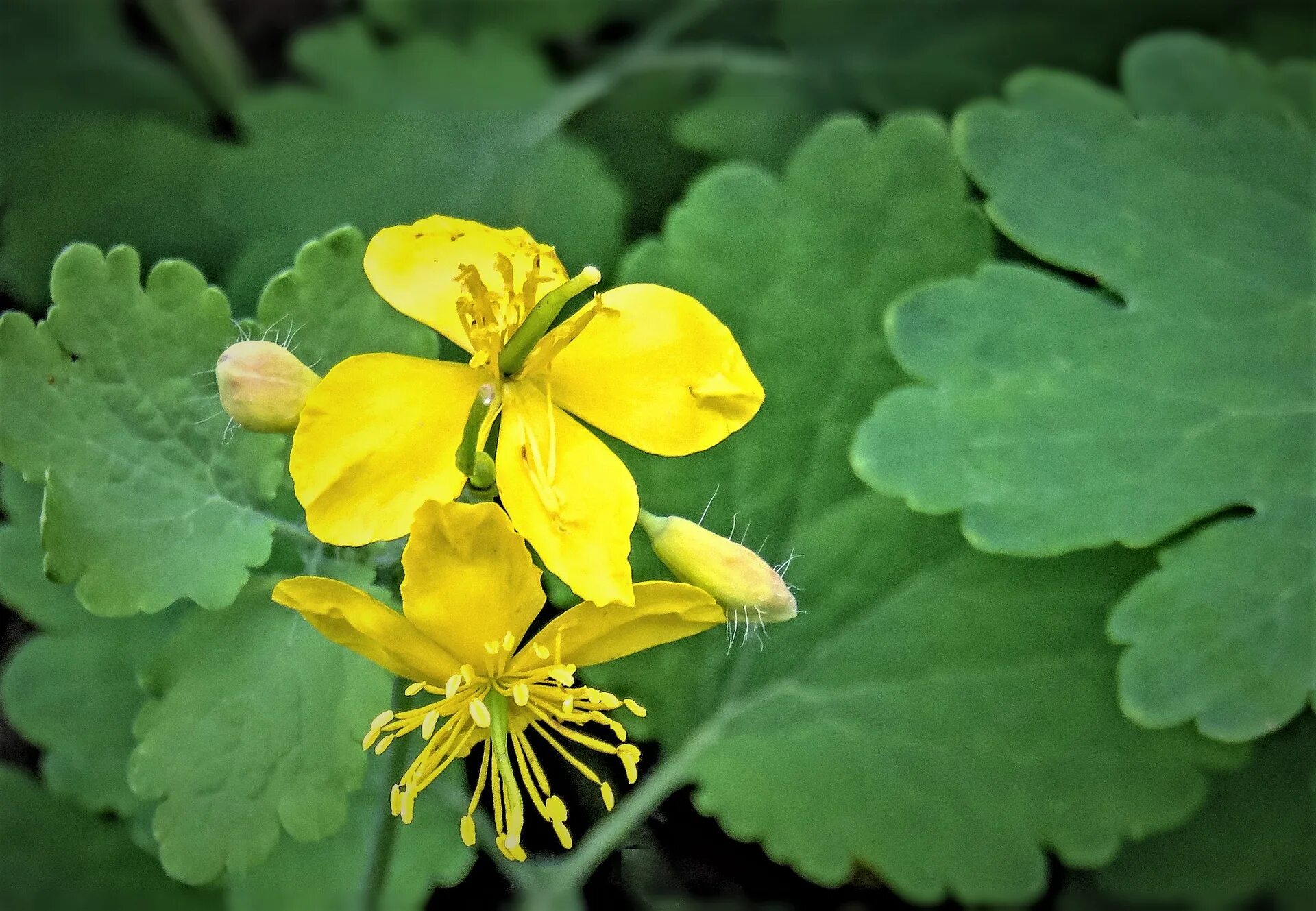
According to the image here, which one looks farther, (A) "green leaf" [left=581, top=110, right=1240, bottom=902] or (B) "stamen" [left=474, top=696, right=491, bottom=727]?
(A) "green leaf" [left=581, top=110, right=1240, bottom=902]

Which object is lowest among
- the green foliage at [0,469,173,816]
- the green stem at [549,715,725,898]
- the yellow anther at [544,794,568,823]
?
the green stem at [549,715,725,898]

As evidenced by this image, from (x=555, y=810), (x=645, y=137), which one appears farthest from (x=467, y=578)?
(x=645, y=137)

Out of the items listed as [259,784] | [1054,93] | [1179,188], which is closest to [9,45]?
[259,784]

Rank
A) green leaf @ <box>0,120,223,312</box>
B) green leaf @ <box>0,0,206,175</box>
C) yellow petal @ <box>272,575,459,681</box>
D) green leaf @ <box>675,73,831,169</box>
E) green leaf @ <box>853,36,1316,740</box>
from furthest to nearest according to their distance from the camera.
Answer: green leaf @ <box>0,0,206,175</box> < green leaf @ <box>675,73,831,169</box> < green leaf @ <box>0,120,223,312</box> < green leaf @ <box>853,36,1316,740</box> < yellow petal @ <box>272,575,459,681</box>

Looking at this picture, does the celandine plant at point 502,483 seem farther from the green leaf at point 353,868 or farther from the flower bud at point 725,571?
the green leaf at point 353,868

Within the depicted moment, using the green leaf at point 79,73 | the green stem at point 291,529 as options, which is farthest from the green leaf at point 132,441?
the green leaf at point 79,73

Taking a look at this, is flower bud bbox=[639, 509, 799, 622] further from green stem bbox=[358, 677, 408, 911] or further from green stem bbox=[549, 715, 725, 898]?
green stem bbox=[549, 715, 725, 898]

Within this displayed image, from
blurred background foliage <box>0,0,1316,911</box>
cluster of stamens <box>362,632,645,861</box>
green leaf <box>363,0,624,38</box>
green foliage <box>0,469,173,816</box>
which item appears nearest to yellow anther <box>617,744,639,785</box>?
cluster of stamens <box>362,632,645,861</box>
